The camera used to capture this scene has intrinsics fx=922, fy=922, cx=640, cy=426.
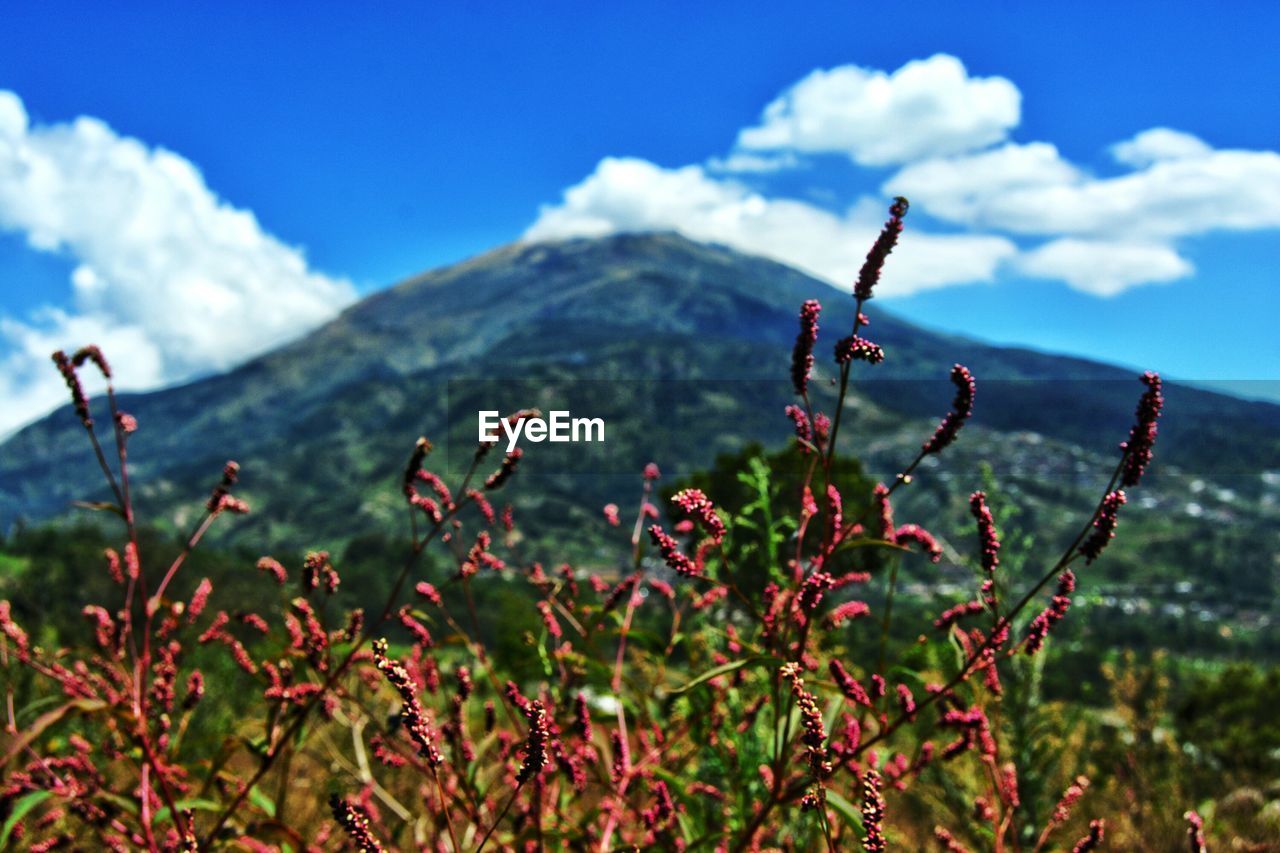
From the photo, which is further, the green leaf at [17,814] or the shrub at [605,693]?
the green leaf at [17,814]

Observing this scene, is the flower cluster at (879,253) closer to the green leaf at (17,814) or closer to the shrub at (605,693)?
the shrub at (605,693)

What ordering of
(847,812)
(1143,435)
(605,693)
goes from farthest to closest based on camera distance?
(605,693) < (847,812) < (1143,435)

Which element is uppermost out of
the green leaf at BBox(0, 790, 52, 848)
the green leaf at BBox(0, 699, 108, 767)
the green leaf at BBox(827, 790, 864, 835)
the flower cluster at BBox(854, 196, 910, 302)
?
the flower cluster at BBox(854, 196, 910, 302)

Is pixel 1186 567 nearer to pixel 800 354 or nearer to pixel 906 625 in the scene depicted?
pixel 906 625

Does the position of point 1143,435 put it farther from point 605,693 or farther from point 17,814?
point 17,814

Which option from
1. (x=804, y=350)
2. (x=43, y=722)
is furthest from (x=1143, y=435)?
(x=43, y=722)

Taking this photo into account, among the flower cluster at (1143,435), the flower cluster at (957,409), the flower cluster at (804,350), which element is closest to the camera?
the flower cluster at (1143,435)

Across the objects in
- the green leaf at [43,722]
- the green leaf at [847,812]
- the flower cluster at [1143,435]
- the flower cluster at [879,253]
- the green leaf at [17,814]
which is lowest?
the green leaf at [17,814]

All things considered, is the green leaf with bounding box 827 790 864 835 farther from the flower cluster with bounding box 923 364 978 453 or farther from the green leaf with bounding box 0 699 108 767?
the green leaf with bounding box 0 699 108 767

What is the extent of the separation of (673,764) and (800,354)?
1829 mm

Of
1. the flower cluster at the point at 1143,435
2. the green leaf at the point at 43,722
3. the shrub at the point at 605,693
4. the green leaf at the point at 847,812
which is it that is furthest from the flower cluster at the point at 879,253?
the green leaf at the point at 43,722

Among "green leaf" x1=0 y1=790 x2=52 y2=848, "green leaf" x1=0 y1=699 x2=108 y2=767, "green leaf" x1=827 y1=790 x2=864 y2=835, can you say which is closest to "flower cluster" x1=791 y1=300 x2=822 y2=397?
"green leaf" x1=827 y1=790 x2=864 y2=835

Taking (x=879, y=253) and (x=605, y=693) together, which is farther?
(x=605, y=693)

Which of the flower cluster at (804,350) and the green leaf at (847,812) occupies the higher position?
the flower cluster at (804,350)
